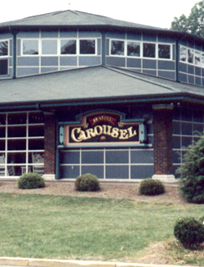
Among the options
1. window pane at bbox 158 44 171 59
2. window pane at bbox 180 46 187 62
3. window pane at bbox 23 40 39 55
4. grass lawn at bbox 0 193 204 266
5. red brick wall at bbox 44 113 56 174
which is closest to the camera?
grass lawn at bbox 0 193 204 266

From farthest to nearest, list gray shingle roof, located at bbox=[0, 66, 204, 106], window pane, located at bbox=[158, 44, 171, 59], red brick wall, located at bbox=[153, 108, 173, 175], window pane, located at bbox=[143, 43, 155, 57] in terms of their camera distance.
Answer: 1. window pane, located at bbox=[158, 44, 171, 59]
2. window pane, located at bbox=[143, 43, 155, 57]
3. red brick wall, located at bbox=[153, 108, 173, 175]
4. gray shingle roof, located at bbox=[0, 66, 204, 106]

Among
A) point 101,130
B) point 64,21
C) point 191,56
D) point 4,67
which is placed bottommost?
point 101,130

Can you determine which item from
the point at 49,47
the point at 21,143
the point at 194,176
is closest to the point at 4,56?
the point at 49,47

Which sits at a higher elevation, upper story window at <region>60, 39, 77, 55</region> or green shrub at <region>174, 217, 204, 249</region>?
upper story window at <region>60, 39, 77, 55</region>

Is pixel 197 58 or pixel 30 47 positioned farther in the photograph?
pixel 197 58

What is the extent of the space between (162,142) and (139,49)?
8882 mm

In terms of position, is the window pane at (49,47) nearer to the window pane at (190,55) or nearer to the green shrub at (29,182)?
the window pane at (190,55)

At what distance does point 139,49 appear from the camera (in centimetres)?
2733

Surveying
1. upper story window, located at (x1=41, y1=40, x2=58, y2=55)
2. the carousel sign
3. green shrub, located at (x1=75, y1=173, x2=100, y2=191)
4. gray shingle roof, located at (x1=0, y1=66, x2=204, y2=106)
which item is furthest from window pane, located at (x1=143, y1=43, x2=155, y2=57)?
green shrub, located at (x1=75, y1=173, x2=100, y2=191)

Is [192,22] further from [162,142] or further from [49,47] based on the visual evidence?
[162,142]

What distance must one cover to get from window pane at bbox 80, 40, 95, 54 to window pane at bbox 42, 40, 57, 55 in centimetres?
167

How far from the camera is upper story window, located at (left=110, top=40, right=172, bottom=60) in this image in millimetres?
27062

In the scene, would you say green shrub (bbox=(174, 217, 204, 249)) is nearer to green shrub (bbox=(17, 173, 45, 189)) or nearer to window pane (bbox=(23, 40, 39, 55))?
green shrub (bbox=(17, 173, 45, 189))

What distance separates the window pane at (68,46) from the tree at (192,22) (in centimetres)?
3475
